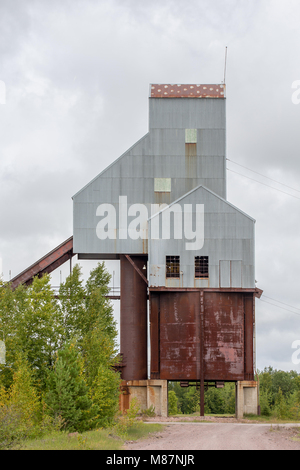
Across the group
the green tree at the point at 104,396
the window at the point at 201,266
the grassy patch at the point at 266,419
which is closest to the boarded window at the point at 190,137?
the window at the point at 201,266

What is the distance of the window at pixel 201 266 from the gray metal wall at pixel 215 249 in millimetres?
316

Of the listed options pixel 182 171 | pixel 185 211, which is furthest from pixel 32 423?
pixel 182 171

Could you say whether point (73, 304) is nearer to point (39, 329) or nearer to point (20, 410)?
point (39, 329)

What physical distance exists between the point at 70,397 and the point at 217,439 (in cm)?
743

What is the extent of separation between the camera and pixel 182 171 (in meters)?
46.8

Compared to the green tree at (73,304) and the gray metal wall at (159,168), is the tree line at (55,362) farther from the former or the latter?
the gray metal wall at (159,168)

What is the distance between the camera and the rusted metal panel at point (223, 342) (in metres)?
42.3

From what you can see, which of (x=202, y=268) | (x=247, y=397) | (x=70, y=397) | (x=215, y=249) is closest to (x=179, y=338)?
(x=202, y=268)

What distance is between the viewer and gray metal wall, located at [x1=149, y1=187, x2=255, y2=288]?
140 ft

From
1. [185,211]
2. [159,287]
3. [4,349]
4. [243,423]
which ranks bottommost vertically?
[243,423]
